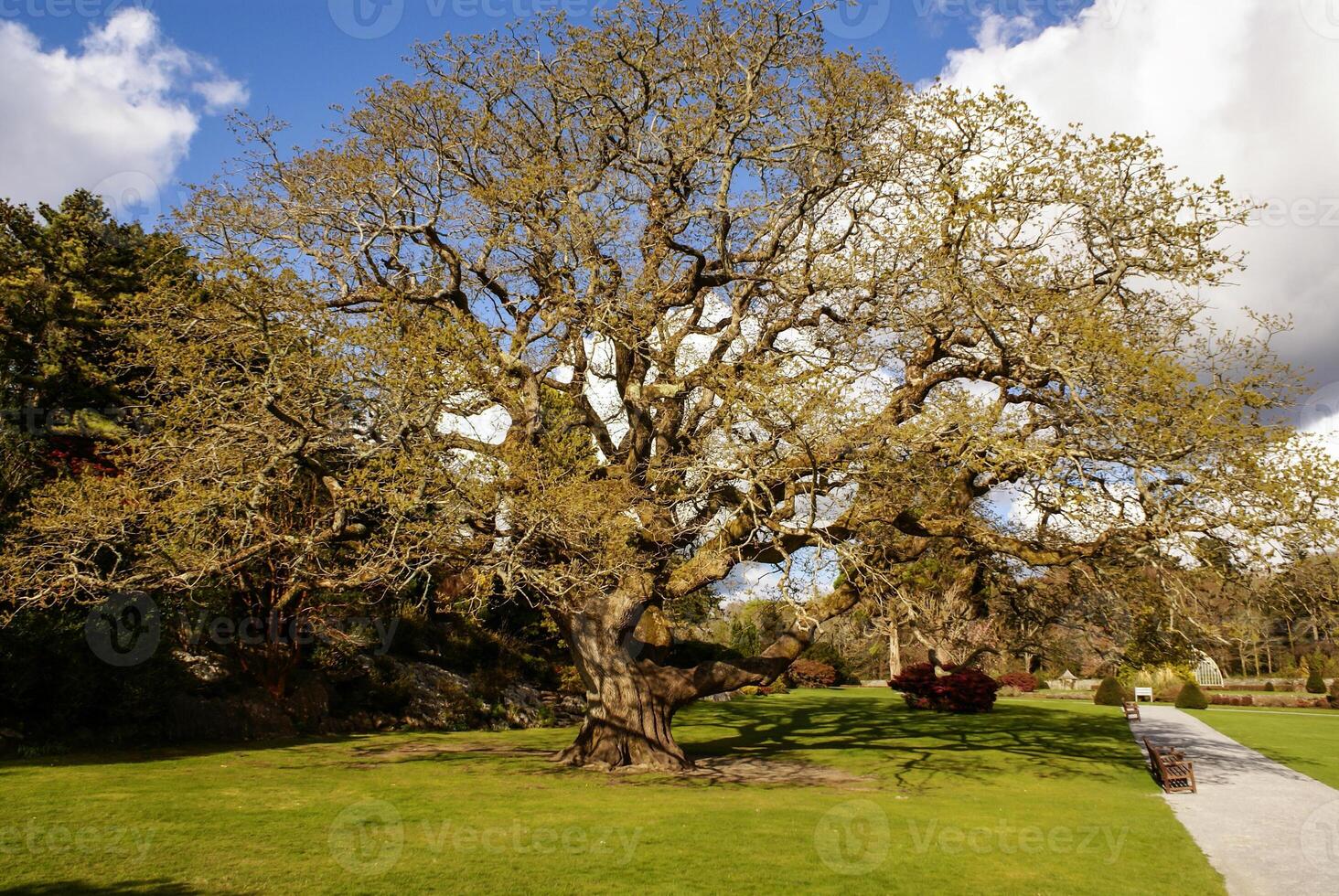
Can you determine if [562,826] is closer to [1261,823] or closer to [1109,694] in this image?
[1261,823]

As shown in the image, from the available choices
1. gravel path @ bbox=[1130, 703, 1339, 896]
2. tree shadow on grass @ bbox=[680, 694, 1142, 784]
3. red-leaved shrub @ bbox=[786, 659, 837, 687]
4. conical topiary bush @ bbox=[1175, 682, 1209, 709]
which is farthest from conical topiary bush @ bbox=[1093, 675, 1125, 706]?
gravel path @ bbox=[1130, 703, 1339, 896]

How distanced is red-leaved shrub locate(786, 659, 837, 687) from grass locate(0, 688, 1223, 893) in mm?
25490

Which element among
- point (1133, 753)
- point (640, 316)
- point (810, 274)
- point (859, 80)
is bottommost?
point (1133, 753)

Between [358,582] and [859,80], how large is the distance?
12.8 m

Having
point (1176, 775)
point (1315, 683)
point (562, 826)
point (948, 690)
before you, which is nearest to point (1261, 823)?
point (1176, 775)

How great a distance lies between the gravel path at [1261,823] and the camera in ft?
29.3

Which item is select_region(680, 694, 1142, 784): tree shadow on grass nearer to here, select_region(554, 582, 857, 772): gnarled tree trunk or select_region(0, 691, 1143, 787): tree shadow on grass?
select_region(0, 691, 1143, 787): tree shadow on grass

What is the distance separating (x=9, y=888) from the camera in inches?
264

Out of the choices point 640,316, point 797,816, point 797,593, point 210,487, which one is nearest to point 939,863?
point 797,816

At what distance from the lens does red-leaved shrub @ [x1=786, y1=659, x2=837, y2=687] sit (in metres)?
43.2

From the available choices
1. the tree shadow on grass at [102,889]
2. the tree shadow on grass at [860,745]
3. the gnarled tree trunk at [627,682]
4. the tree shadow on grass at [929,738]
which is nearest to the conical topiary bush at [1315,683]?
the tree shadow on grass at [929,738]

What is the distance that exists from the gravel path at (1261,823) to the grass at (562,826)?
454 millimetres

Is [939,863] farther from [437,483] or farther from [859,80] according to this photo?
[859,80]

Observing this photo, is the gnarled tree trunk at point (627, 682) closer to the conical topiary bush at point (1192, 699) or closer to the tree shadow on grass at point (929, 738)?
the tree shadow on grass at point (929, 738)
